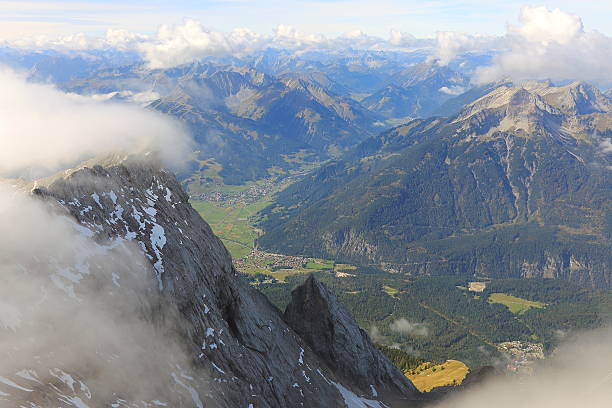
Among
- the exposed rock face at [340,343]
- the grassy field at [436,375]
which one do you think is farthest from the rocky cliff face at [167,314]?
the grassy field at [436,375]

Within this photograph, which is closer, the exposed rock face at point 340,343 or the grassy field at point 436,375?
the exposed rock face at point 340,343

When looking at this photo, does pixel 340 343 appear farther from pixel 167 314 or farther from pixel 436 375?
pixel 436 375

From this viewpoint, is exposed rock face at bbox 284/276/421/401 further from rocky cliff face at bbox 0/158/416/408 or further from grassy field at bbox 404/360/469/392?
grassy field at bbox 404/360/469/392

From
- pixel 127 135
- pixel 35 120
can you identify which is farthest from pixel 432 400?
pixel 35 120

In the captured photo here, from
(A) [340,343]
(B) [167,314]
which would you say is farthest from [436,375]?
(B) [167,314]

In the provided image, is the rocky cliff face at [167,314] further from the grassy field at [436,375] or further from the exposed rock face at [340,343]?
the grassy field at [436,375]

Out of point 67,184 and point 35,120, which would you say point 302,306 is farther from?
point 35,120
